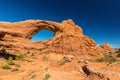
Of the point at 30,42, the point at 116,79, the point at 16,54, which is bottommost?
the point at 116,79

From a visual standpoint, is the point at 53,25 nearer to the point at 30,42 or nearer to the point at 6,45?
the point at 30,42

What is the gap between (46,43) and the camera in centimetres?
2944

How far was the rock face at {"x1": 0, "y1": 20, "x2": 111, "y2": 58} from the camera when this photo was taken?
84.8 feet

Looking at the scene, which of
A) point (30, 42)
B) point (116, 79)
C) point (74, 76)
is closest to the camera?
point (116, 79)

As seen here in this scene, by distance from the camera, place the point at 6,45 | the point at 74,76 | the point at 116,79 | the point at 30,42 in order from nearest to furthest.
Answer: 1. the point at 116,79
2. the point at 74,76
3. the point at 6,45
4. the point at 30,42

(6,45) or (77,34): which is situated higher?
(77,34)

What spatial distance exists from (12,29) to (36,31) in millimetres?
3724

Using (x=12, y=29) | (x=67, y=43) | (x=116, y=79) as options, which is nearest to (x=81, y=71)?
(x=116, y=79)

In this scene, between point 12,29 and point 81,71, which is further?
point 12,29

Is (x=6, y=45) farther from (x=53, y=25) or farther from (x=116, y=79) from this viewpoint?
(x=116, y=79)

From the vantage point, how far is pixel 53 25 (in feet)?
96.8

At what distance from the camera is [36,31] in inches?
1145

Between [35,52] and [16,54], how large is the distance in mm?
2663

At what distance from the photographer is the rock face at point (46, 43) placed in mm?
25844
